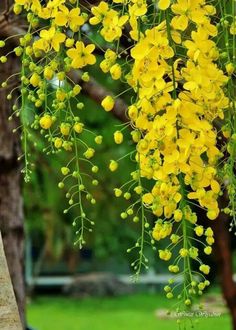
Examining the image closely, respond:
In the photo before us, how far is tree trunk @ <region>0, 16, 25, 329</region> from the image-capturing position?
2.08m

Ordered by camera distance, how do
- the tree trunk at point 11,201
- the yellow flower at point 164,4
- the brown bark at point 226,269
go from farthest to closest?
the brown bark at point 226,269 < the tree trunk at point 11,201 < the yellow flower at point 164,4

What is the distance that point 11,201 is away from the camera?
7.00ft

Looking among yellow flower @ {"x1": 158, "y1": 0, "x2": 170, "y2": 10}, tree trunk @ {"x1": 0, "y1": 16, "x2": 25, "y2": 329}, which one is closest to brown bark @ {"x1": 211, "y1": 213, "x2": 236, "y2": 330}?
tree trunk @ {"x1": 0, "y1": 16, "x2": 25, "y2": 329}

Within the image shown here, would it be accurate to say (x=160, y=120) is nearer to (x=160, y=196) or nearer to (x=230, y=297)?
(x=160, y=196)

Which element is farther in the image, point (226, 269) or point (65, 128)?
point (226, 269)

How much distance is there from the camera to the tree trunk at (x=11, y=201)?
2076 mm

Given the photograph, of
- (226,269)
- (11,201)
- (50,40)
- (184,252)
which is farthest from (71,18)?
(226,269)

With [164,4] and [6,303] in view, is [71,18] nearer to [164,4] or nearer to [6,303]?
[164,4]

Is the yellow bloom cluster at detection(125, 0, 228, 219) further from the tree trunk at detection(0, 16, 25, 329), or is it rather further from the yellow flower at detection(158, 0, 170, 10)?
the tree trunk at detection(0, 16, 25, 329)

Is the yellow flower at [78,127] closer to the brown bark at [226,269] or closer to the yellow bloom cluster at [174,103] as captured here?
the yellow bloom cluster at [174,103]

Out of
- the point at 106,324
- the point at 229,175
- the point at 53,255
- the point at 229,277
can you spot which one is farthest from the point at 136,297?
the point at 229,175

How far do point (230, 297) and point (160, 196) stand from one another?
1952 millimetres

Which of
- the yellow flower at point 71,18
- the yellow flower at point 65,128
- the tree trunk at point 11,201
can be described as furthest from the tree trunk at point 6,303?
the tree trunk at point 11,201

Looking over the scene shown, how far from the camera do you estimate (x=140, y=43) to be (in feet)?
2.88
